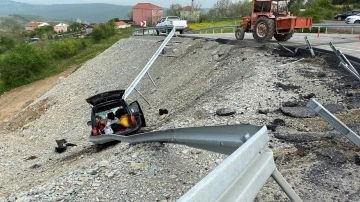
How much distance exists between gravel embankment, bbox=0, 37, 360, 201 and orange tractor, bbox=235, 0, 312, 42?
168 centimetres

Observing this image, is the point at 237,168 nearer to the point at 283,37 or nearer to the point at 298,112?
the point at 298,112

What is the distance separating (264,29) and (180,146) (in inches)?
556

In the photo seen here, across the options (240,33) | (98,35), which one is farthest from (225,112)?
(98,35)

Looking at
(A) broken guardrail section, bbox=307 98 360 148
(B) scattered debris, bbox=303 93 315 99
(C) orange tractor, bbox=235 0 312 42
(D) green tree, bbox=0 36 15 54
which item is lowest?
(D) green tree, bbox=0 36 15 54

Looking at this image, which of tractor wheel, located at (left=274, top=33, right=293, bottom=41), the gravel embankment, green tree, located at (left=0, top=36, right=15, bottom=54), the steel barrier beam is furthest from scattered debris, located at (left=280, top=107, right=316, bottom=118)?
green tree, located at (left=0, top=36, right=15, bottom=54)

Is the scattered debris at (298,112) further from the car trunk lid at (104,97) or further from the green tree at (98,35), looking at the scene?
the green tree at (98,35)

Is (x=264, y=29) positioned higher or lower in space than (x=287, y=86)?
higher

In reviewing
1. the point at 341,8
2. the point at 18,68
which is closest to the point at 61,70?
the point at 18,68

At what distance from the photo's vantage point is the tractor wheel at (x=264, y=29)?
733 inches

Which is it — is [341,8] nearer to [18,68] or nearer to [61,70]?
[61,70]

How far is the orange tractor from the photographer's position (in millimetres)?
18672

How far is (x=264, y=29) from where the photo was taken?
62.6ft

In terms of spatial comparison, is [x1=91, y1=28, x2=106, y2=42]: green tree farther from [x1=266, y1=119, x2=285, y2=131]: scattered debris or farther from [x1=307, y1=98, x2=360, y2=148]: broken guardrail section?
[x1=307, y1=98, x2=360, y2=148]: broken guardrail section

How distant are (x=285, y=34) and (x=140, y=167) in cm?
1590
